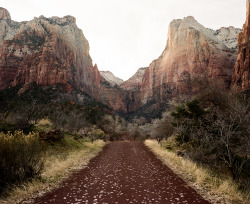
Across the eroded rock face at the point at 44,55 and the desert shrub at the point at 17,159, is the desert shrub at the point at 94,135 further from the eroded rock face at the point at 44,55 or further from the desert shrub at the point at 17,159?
the eroded rock face at the point at 44,55

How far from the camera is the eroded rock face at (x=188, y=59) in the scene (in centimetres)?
8056

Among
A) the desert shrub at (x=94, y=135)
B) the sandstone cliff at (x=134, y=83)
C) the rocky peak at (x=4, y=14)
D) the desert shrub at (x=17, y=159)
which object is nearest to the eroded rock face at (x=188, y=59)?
the sandstone cliff at (x=134, y=83)

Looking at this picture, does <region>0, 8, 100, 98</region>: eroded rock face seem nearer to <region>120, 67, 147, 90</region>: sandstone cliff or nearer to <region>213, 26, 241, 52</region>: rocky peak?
<region>120, 67, 147, 90</region>: sandstone cliff

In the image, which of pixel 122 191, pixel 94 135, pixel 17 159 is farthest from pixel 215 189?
pixel 94 135

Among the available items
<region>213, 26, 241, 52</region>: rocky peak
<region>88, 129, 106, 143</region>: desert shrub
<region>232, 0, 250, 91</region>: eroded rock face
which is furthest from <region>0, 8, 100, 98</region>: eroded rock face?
<region>213, 26, 241, 52</region>: rocky peak

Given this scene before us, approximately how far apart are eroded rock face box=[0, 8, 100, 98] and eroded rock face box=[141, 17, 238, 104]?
55.9 m

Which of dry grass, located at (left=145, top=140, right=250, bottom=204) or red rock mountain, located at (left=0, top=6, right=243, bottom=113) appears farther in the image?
red rock mountain, located at (left=0, top=6, right=243, bottom=113)

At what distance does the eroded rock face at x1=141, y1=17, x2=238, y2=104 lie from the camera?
264 ft

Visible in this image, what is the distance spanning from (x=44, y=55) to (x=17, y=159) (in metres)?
87.2

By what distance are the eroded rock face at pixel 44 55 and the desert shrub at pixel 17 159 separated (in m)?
75.3

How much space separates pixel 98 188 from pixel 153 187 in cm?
221

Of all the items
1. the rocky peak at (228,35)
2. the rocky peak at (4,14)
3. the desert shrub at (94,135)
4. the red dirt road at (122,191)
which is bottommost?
the desert shrub at (94,135)

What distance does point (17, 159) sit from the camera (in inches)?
231

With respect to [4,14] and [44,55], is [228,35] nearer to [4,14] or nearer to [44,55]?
[44,55]
